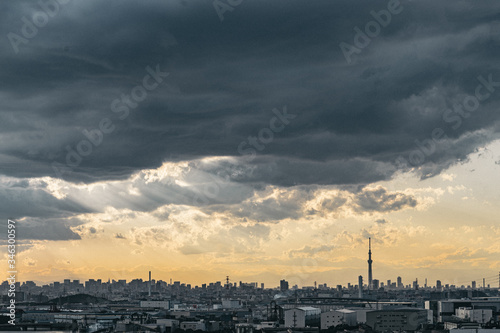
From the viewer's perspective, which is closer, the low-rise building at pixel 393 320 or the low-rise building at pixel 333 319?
the low-rise building at pixel 393 320

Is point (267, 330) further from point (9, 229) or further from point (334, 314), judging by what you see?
point (9, 229)

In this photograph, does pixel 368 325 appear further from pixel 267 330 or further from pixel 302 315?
pixel 267 330

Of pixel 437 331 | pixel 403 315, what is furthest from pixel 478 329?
pixel 403 315

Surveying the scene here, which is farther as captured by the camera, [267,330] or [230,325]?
[230,325]

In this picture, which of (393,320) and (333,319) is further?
(333,319)

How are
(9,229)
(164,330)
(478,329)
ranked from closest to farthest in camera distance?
1. (9,229)
2. (478,329)
3. (164,330)

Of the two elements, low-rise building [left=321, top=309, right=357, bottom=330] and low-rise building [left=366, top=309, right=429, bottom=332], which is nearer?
low-rise building [left=366, top=309, right=429, bottom=332]

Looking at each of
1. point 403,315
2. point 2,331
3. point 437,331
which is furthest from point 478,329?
point 2,331

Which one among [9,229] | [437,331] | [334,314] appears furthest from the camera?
[334,314]

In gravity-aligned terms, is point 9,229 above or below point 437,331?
above
